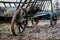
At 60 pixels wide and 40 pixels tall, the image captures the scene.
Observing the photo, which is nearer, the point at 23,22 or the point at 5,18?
the point at 23,22

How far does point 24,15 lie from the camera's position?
392 centimetres

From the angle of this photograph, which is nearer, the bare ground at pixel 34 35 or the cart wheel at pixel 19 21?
the bare ground at pixel 34 35

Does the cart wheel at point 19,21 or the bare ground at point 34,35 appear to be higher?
the cart wheel at point 19,21

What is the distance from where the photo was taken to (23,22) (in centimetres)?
383

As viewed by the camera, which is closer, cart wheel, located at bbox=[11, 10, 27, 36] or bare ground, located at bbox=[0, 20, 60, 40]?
bare ground, located at bbox=[0, 20, 60, 40]

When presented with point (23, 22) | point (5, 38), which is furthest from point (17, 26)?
point (5, 38)

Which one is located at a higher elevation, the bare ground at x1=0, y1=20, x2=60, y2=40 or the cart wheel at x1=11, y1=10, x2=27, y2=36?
the cart wheel at x1=11, y1=10, x2=27, y2=36

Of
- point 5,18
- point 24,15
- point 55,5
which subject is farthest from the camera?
point 55,5

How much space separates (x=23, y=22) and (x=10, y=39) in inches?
26.8

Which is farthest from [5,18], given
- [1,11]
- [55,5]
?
[55,5]

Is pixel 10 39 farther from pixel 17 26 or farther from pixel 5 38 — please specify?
pixel 17 26

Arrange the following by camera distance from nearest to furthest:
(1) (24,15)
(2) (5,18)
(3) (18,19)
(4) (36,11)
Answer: (3) (18,19) → (1) (24,15) → (4) (36,11) → (2) (5,18)

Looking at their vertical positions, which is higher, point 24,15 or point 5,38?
point 24,15

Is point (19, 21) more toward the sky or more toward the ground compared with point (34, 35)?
more toward the sky
